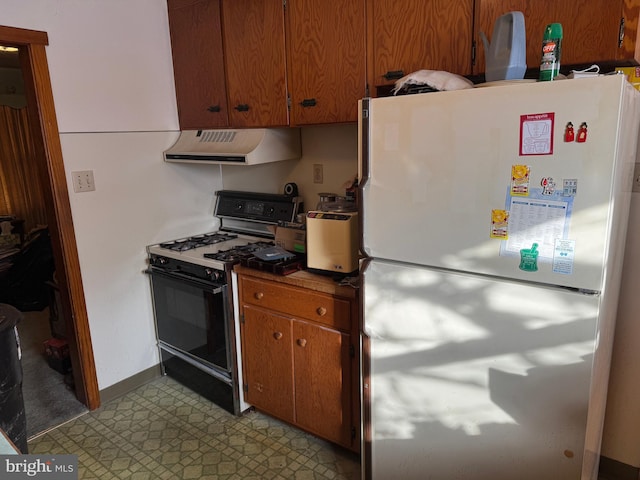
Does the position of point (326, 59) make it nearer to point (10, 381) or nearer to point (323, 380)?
point (323, 380)

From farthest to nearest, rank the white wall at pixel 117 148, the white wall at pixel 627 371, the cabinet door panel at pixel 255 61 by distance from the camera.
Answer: the white wall at pixel 117 148 → the cabinet door panel at pixel 255 61 → the white wall at pixel 627 371

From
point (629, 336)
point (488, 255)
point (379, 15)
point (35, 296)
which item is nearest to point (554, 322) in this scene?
point (488, 255)

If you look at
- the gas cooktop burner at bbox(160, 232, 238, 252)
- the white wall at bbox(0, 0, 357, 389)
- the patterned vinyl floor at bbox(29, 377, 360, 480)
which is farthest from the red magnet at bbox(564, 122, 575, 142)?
the gas cooktop burner at bbox(160, 232, 238, 252)

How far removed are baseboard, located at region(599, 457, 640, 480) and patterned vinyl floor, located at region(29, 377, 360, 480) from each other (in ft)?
3.67

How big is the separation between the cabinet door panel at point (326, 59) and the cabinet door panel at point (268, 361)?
104 centimetres

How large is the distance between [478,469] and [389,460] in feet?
1.24

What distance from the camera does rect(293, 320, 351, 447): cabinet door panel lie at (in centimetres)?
205

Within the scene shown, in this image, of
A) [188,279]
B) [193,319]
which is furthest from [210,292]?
[193,319]

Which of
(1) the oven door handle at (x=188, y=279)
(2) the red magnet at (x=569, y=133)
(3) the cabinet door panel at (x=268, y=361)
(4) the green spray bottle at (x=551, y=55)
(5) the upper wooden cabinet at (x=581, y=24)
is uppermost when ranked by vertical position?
(5) the upper wooden cabinet at (x=581, y=24)

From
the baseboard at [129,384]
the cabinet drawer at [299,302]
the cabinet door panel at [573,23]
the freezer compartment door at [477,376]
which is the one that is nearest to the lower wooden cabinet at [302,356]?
the cabinet drawer at [299,302]

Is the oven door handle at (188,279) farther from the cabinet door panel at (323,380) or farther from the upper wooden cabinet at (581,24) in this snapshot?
the upper wooden cabinet at (581,24)

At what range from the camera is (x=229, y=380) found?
8.27 ft

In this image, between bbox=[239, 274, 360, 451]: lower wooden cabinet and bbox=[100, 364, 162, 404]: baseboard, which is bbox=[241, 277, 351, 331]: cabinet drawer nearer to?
bbox=[239, 274, 360, 451]: lower wooden cabinet

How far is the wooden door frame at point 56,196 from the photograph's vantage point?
226cm
